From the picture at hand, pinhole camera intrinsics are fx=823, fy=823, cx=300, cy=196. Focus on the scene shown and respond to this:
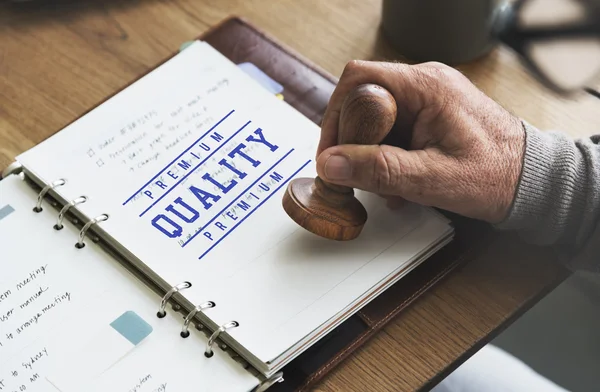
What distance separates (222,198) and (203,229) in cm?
4

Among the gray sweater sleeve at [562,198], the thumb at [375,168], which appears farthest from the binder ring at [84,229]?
the gray sweater sleeve at [562,198]

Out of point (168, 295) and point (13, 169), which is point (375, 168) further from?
point (13, 169)

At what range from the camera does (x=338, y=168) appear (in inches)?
28.3

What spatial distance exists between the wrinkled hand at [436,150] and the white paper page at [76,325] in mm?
196

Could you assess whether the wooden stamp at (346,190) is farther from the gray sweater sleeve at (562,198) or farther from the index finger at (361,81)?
the gray sweater sleeve at (562,198)

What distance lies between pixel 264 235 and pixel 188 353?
0.13m

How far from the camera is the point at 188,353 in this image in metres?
0.69

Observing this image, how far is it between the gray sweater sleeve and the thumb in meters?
0.10

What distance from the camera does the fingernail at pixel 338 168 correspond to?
0.72m

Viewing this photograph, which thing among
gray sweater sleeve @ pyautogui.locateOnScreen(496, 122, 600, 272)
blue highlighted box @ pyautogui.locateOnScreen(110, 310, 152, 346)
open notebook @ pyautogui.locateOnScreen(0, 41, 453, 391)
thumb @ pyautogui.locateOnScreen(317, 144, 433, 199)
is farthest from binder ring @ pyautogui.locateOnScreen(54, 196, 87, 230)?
gray sweater sleeve @ pyautogui.locateOnScreen(496, 122, 600, 272)

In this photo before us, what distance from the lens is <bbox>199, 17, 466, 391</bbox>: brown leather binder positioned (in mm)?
710

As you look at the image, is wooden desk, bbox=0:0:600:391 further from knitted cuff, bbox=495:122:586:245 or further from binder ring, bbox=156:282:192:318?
binder ring, bbox=156:282:192:318

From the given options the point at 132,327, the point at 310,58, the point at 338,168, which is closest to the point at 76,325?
the point at 132,327

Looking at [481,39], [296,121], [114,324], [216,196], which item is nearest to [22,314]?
[114,324]
